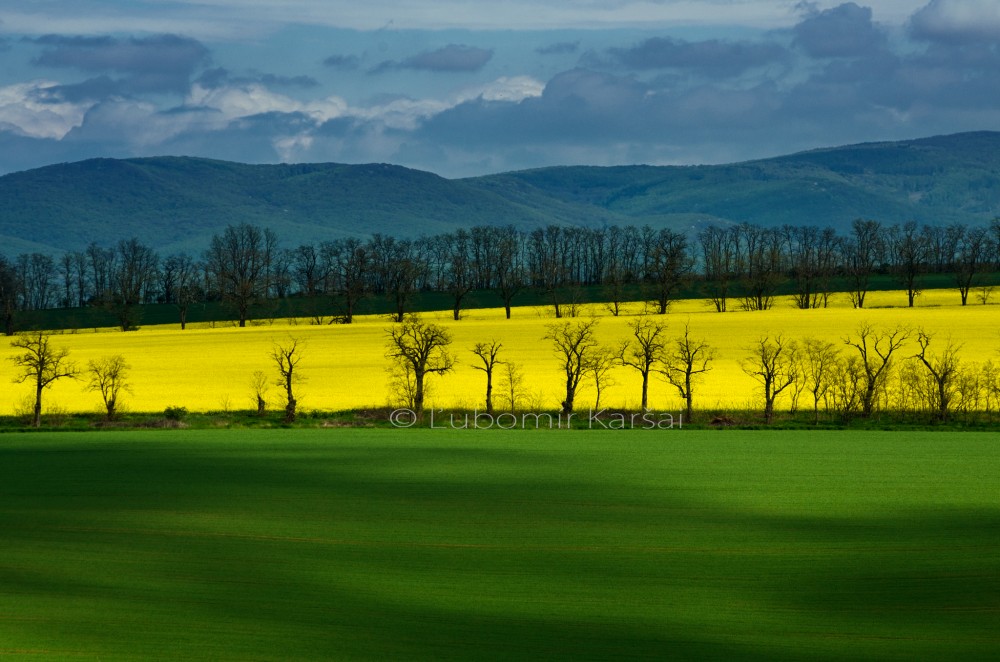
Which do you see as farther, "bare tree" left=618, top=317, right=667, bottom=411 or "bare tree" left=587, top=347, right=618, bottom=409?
"bare tree" left=587, top=347, right=618, bottom=409

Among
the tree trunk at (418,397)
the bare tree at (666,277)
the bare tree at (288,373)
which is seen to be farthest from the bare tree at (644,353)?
the bare tree at (666,277)

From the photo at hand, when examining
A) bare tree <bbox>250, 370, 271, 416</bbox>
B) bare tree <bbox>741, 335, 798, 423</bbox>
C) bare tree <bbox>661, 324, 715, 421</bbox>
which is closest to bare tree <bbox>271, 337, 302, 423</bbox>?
bare tree <bbox>250, 370, 271, 416</bbox>

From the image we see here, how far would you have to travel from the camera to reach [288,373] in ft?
181

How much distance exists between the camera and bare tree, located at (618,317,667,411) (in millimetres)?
55572

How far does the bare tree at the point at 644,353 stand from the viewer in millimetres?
55572

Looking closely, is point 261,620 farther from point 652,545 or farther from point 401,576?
point 652,545

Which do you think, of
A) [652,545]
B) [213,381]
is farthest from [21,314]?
[652,545]

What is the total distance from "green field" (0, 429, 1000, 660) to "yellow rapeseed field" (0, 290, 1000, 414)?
22313mm

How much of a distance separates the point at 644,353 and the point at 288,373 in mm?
18198

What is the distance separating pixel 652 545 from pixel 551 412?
30.9 meters

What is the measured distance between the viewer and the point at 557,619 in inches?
693

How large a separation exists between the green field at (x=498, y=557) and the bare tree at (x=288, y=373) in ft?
45.3

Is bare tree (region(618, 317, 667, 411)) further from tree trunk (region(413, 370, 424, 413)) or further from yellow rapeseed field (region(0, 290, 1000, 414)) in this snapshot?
tree trunk (region(413, 370, 424, 413))

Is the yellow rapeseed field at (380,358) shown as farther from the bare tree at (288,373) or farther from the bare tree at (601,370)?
the bare tree at (288,373)
